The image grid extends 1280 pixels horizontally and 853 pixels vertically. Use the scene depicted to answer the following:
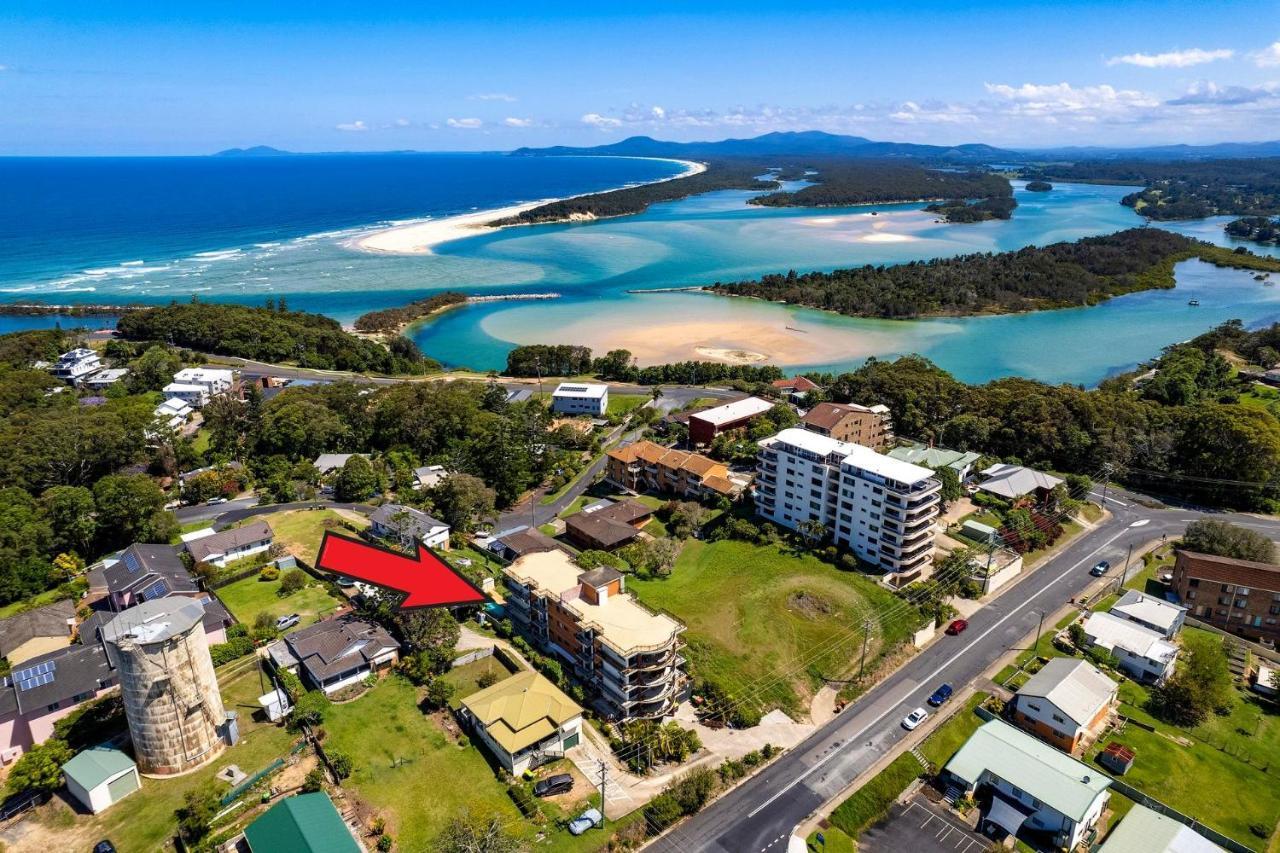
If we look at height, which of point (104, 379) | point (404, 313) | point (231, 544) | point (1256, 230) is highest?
point (1256, 230)

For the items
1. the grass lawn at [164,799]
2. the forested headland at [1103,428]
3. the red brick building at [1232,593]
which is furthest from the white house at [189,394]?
the red brick building at [1232,593]

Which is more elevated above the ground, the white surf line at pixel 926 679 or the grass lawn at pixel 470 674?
the grass lawn at pixel 470 674

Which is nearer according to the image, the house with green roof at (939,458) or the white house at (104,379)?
the house with green roof at (939,458)

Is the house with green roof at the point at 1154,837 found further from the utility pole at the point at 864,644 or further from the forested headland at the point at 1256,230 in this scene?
the forested headland at the point at 1256,230

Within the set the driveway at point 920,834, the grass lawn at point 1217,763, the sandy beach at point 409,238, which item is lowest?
the driveway at point 920,834

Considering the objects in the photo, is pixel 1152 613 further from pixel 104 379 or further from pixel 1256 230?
pixel 1256 230

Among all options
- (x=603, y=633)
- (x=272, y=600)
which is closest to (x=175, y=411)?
(x=272, y=600)
